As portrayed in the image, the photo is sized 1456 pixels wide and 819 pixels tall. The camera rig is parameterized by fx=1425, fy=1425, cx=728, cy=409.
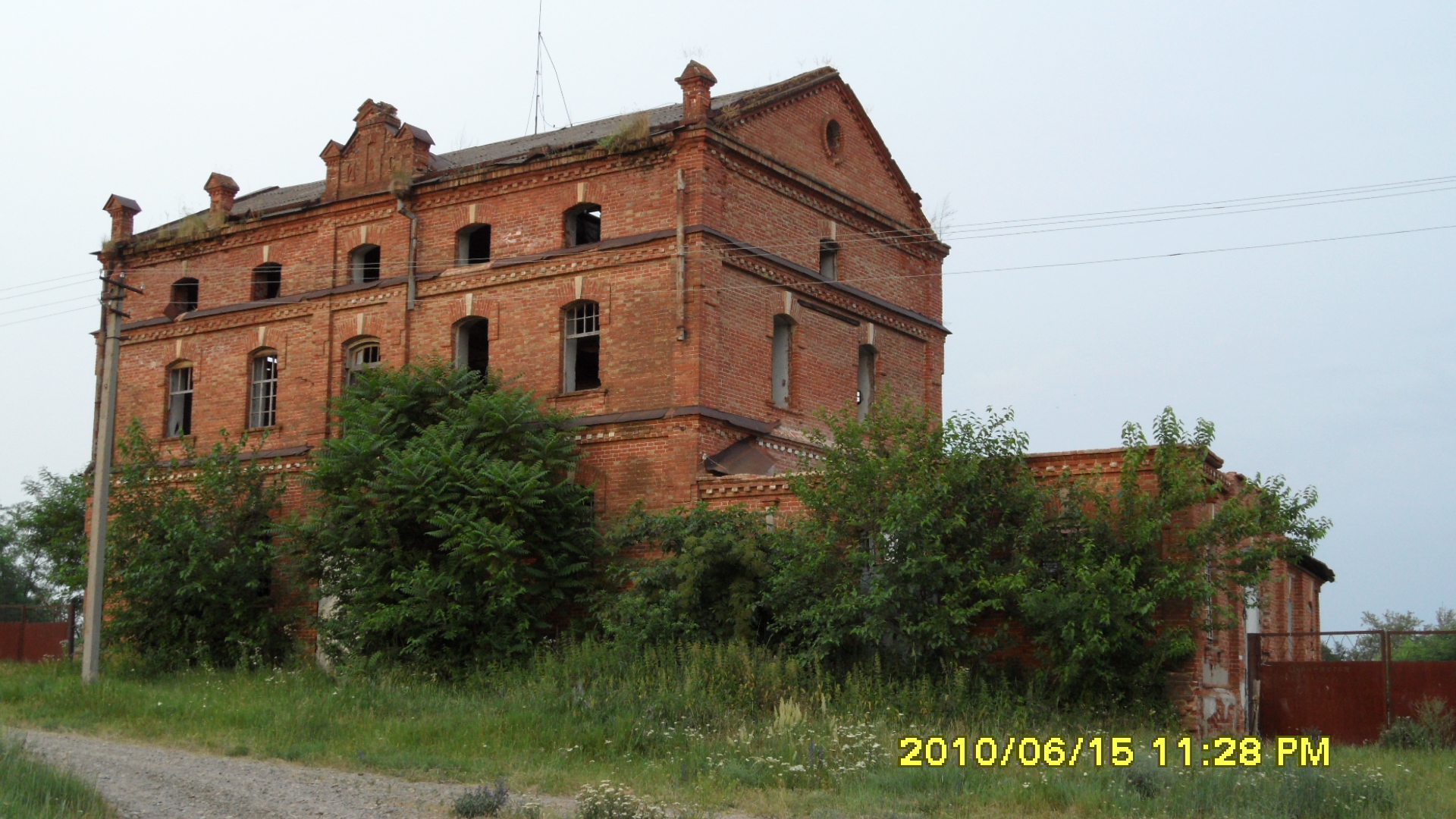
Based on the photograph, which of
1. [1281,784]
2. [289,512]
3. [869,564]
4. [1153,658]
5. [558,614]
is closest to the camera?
[1281,784]

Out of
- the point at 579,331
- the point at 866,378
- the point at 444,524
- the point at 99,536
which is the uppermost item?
the point at 579,331

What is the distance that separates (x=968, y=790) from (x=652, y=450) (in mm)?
11071

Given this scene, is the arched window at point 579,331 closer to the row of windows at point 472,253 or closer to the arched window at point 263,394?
the row of windows at point 472,253

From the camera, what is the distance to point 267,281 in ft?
101

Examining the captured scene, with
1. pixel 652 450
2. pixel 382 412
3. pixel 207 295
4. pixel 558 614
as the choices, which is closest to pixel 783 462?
pixel 652 450

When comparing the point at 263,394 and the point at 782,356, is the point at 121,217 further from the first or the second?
the point at 782,356

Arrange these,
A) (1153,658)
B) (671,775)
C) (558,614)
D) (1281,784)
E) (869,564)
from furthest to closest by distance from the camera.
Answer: (558,614) → (869,564) → (1153,658) → (671,775) → (1281,784)

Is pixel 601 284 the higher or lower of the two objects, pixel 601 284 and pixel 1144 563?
the higher

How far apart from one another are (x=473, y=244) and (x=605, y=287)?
13.3 feet

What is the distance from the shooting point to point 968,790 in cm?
1440

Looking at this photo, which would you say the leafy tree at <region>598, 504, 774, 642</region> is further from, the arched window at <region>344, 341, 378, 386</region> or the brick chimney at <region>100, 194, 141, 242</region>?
the brick chimney at <region>100, 194, 141, 242</region>

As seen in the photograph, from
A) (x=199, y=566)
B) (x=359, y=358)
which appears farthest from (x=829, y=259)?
(x=199, y=566)

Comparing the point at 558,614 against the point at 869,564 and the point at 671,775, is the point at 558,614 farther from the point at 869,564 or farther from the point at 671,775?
the point at 671,775

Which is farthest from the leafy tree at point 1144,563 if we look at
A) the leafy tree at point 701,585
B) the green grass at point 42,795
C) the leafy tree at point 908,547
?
the green grass at point 42,795
